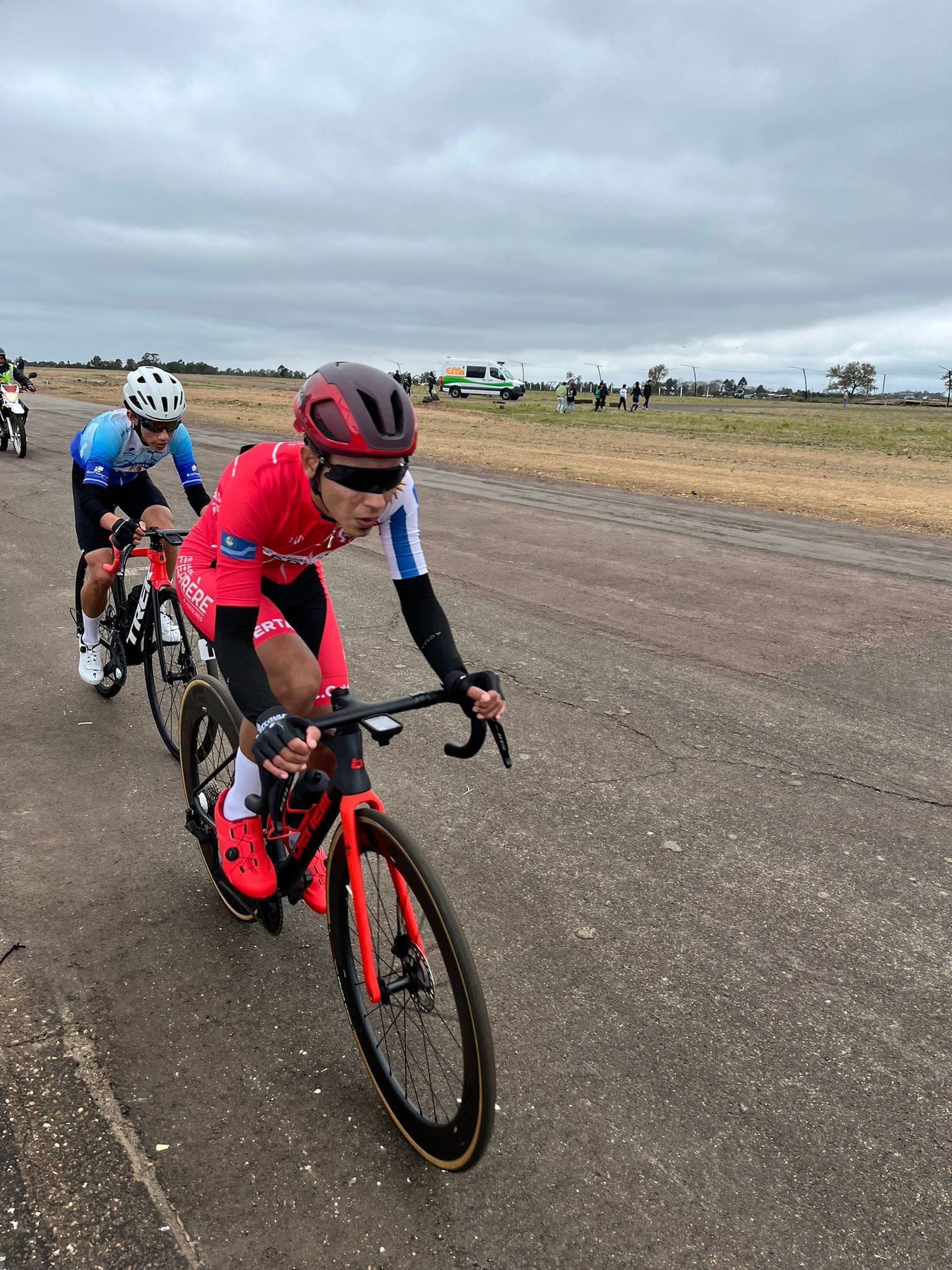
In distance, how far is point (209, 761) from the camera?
363cm

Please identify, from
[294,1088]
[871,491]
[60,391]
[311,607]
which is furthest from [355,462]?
[60,391]

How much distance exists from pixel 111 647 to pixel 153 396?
5.23ft

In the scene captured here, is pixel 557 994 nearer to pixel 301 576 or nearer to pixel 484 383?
pixel 301 576

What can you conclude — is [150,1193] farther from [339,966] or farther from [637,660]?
[637,660]

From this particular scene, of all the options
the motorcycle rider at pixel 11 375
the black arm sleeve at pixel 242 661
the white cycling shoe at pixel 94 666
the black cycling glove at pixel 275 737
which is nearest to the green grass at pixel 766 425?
the motorcycle rider at pixel 11 375

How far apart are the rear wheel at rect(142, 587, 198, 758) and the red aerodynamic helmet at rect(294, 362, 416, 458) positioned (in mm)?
2727

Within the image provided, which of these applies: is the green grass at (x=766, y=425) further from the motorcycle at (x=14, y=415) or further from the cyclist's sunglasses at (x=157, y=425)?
the cyclist's sunglasses at (x=157, y=425)

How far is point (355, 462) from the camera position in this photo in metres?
2.37

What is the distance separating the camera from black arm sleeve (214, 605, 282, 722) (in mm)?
2463

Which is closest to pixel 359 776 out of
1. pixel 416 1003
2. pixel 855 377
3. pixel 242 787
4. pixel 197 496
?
pixel 416 1003

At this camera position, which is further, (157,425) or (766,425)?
(766,425)

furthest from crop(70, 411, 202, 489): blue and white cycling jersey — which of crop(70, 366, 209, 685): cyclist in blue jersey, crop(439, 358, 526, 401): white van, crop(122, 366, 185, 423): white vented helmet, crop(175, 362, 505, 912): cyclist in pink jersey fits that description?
crop(439, 358, 526, 401): white van

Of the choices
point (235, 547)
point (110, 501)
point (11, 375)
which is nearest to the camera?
point (235, 547)

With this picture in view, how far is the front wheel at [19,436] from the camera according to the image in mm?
16984
